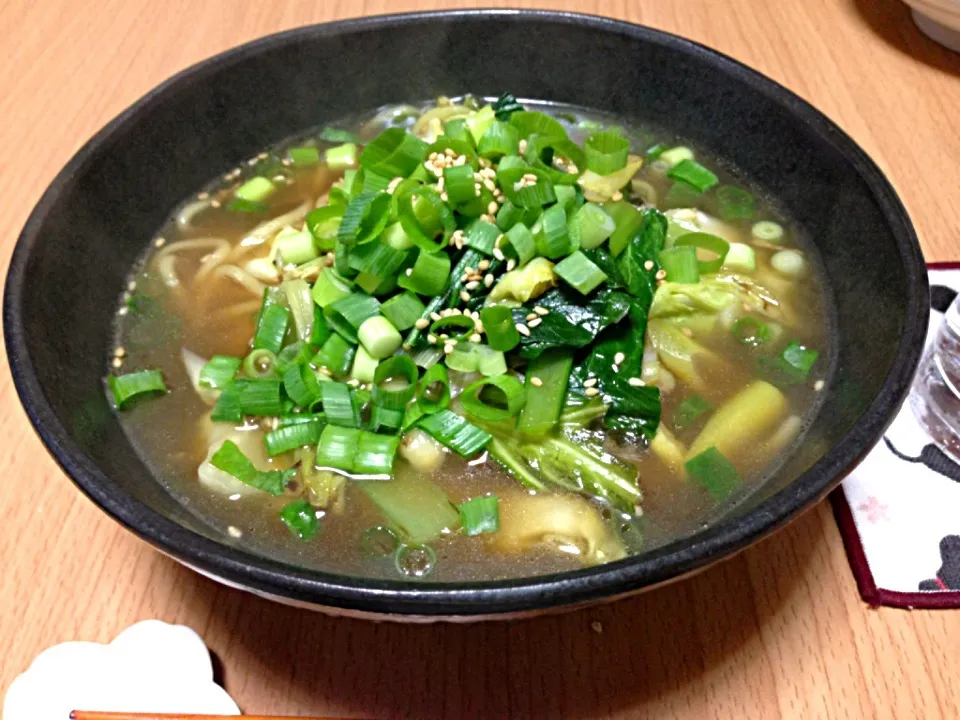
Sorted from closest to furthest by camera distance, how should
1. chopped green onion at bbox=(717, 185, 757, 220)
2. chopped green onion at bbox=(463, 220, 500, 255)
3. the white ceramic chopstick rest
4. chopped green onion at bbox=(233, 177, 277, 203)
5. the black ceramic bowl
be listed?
1. the black ceramic bowl
2. the white ceramic chopstick rest
3. chopped green onion at bbox=(463, 220, 500, 255)
4. chopped green onion at bbox=(717, 185, 757, 220)
5. chopped green onion at bbox=(233, 177, 277, 203)

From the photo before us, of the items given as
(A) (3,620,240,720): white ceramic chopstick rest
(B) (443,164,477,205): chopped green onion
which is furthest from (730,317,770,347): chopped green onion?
(A) (3,620,240,720): white ceramic chopstick rest

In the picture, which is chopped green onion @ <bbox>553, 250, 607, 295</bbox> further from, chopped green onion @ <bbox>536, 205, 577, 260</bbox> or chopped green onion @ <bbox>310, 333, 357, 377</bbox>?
chopped green onion @ <bbox>310, 333, 357, 377</bbox>

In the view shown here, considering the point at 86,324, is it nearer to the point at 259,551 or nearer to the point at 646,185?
the point at 259,551

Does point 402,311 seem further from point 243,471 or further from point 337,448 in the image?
point 243,471

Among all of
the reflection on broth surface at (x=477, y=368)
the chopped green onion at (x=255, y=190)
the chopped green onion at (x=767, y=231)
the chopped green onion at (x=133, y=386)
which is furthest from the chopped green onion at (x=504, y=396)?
the chopped green onion at (x=255, y=190)

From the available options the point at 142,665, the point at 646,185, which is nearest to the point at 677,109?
the point at 646,185

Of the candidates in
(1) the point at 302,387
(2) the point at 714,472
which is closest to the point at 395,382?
(1) the point at 302,387
